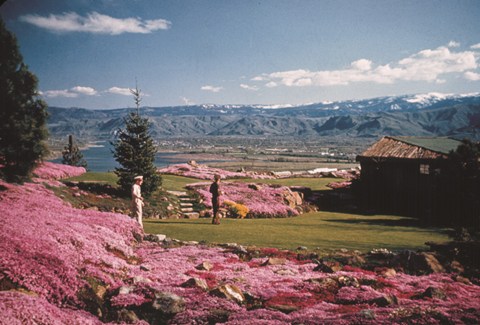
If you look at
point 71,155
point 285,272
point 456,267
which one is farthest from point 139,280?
point 71,155

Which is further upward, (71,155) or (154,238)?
(71,155)

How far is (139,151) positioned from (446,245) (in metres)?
21.2

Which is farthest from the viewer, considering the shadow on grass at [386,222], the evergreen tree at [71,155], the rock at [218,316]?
the evergreen tree at [71,155]

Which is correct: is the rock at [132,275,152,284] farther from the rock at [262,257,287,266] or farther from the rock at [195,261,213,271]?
the rock at [262,257,287,266]

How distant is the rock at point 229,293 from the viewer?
842cm

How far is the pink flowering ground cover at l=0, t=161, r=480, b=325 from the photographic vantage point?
697 centimetres

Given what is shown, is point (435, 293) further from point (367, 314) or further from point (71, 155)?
point (71, 155)

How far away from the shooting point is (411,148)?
32688 mm

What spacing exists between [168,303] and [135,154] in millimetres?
19771

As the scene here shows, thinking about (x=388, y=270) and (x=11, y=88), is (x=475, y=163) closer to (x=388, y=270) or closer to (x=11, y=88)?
(x=388, y=270)

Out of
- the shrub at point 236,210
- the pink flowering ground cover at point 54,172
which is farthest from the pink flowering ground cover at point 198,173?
the shrub at point 236,210

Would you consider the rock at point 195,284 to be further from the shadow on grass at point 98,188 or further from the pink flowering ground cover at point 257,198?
the pink flowering ground cover at point 257,198

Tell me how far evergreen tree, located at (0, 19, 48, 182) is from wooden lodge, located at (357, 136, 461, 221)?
28780mm

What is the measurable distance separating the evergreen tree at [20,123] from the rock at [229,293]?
1528 cm
